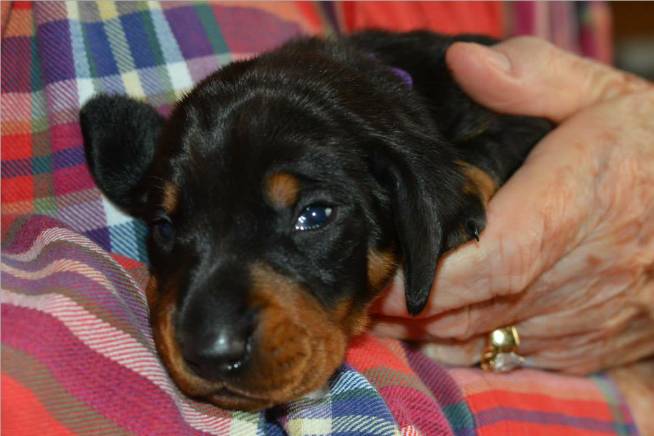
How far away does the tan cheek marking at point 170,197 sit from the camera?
6.03 ft

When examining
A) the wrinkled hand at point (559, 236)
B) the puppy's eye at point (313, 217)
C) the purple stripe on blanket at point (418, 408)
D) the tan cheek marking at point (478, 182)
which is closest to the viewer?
the purple stripe on blanket at point (418, 408)

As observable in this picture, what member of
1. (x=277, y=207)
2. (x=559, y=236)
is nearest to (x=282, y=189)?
(x=277, y=207)

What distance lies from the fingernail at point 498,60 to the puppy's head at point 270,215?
1.85 ft

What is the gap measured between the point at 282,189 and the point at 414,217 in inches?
13.3

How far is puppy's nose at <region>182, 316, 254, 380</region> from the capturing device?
152cm

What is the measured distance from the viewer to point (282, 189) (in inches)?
69.0

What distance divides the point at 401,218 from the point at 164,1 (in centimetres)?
101

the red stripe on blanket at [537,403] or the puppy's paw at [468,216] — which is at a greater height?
the puppy's paw at [468,216]

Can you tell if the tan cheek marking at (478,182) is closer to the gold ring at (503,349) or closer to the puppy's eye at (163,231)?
the gold ring at (503,349)

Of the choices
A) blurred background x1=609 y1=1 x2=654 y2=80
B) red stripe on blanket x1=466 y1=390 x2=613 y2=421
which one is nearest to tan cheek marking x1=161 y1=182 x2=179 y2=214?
red stripe on blanket x1=466 y1=390 x2=613 y2=421

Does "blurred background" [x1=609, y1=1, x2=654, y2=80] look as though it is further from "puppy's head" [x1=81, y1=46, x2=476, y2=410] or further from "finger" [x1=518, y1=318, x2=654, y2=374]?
"puppy's head" [x1=81, y1=46, x2=476, y2=410]

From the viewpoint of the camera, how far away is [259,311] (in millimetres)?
1606

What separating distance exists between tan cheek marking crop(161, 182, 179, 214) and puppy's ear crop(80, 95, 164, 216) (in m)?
0.13

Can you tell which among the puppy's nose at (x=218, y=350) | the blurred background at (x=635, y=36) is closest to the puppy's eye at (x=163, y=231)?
the puppy's nose at (x=218, y=350)
